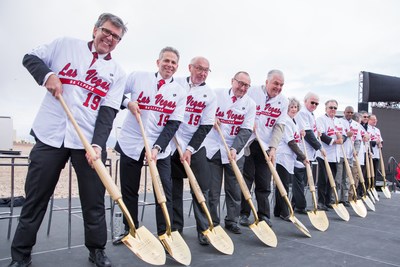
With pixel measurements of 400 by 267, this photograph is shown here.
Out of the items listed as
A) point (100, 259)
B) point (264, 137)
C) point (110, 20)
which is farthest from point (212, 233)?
point (110, 20)

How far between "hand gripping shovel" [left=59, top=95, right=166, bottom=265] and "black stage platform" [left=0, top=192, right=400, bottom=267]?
0.35 metres

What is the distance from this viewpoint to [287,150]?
16.9ft

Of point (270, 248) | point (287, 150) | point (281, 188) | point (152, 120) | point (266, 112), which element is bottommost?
point (270, 248)

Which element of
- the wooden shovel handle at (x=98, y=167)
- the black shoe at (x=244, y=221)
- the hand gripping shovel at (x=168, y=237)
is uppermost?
the wooden shovel handle at (x=98, y=167)

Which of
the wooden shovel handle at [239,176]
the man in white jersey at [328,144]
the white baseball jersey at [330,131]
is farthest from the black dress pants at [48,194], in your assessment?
the white baseball jersey at [330,131]

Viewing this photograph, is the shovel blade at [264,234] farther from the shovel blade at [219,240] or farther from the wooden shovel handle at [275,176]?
the wooden shovel handle at [275,176]

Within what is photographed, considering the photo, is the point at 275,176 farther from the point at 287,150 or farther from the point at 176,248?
the point at 176,248

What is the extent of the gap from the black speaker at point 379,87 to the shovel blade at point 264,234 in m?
8.31

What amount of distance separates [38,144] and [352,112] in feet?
19.6

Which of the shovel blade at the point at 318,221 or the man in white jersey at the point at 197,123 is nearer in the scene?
the man in white jersey at the point at 197,123

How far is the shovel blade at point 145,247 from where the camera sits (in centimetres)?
239

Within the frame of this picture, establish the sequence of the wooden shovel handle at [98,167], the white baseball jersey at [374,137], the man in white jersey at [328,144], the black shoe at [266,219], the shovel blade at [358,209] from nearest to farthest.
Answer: the wooden shovel handle at [98,167], the black shoe at [266,219], the shovel blade at [358,209], the man in white jersey at [328,144], the white baseball jersey at [374,137]

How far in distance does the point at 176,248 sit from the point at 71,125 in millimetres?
1247

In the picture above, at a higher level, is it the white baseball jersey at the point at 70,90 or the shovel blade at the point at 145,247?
the white baseball jersey at the point at 70,90
